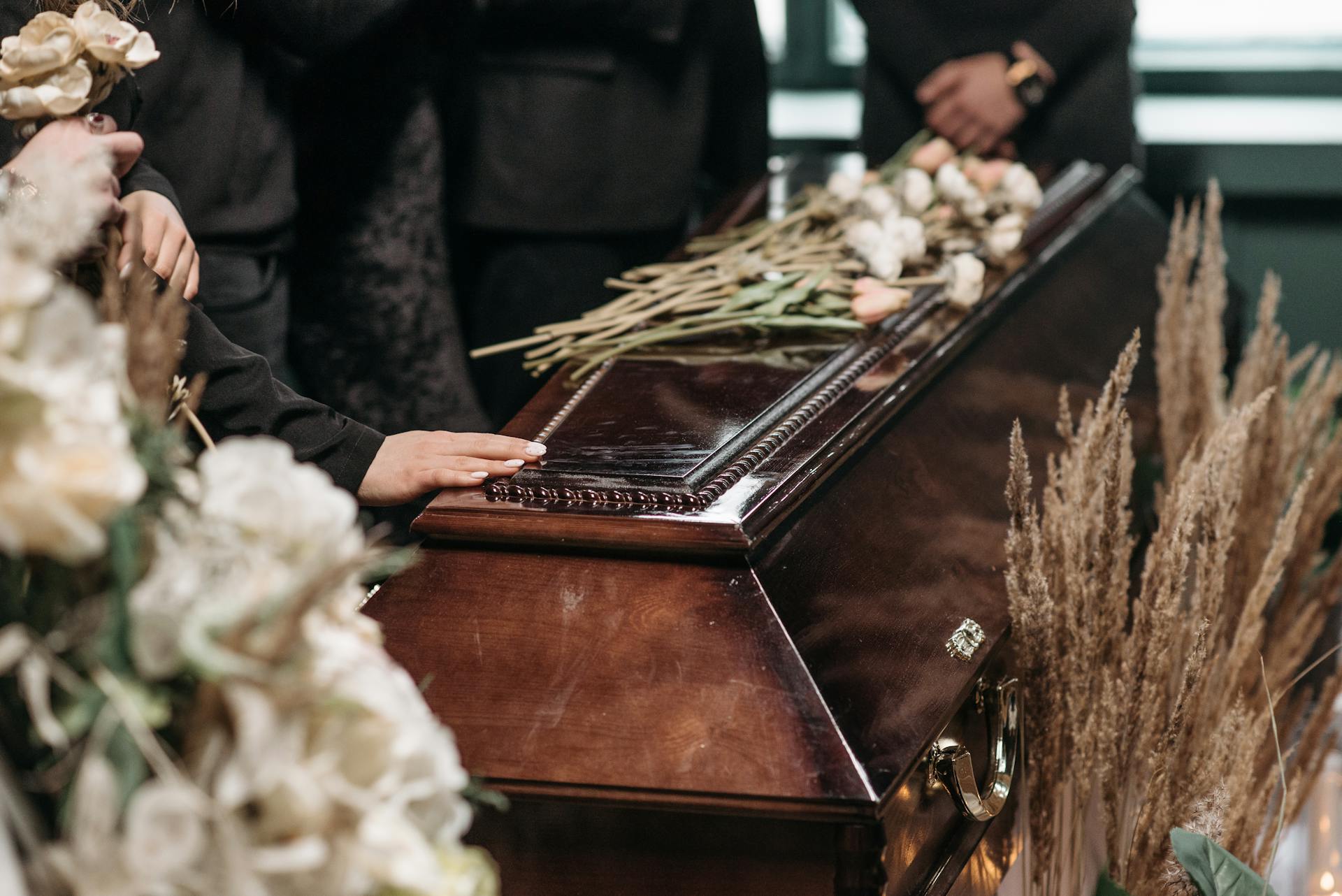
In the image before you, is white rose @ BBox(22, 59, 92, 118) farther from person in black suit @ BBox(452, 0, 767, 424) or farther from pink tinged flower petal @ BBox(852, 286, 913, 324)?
person in black suit @ BBox(452, 0, 767, 424)

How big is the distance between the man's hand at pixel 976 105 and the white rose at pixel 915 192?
546 mm

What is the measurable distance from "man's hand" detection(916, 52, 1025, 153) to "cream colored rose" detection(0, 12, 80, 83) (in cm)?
180

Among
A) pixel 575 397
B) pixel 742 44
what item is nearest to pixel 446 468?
pixel 575 397

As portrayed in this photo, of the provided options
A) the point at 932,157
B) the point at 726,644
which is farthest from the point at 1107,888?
the point at 932,157

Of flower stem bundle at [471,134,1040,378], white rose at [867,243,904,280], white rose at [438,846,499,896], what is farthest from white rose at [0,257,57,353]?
white rose at [867,243,904,280]

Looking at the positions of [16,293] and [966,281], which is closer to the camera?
[16,293]

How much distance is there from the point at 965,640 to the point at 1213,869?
280 millimetres

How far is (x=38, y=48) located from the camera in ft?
3.45

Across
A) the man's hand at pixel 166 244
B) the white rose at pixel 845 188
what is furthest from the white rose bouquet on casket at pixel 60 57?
the white rose at pixel 845 188

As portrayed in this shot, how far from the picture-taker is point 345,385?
2.03 meters

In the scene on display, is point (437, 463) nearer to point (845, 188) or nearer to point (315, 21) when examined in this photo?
point (315, 21)

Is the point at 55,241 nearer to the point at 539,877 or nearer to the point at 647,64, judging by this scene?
the point at 539,877

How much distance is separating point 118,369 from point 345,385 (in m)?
1.49

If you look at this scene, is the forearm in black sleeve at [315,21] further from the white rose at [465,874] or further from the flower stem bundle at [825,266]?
the white rose at [465,874]
